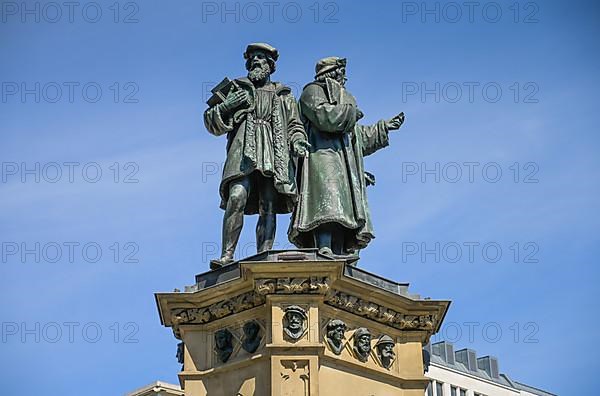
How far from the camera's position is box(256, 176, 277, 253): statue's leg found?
18.1 m

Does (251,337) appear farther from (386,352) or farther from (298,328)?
(386,352)

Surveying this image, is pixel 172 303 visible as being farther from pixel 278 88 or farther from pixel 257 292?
pixel 278 88

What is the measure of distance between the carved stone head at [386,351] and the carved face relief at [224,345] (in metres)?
1.89

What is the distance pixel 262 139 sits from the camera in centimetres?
1809

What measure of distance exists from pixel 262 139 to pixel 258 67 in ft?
3.90

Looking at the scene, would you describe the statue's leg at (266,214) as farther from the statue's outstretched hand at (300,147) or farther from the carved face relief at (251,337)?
the carved face relief at (251,337)

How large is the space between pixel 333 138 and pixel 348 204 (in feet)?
3.45

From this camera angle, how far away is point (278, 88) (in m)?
18.7

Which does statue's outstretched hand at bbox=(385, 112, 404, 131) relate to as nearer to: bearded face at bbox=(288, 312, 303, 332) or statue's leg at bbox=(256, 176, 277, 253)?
statue's leg at bbox=(256, 176, 277, 253)

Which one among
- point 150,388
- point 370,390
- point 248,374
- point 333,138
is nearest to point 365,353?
point 370,390

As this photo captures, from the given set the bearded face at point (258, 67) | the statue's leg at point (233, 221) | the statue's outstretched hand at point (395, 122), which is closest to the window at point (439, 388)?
the statue's outstretched hand at point (395, 122)

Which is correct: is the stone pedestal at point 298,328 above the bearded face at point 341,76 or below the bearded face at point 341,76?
below

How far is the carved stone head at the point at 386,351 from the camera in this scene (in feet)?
56.6

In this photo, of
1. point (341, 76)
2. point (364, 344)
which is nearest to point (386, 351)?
point (364, 344)
